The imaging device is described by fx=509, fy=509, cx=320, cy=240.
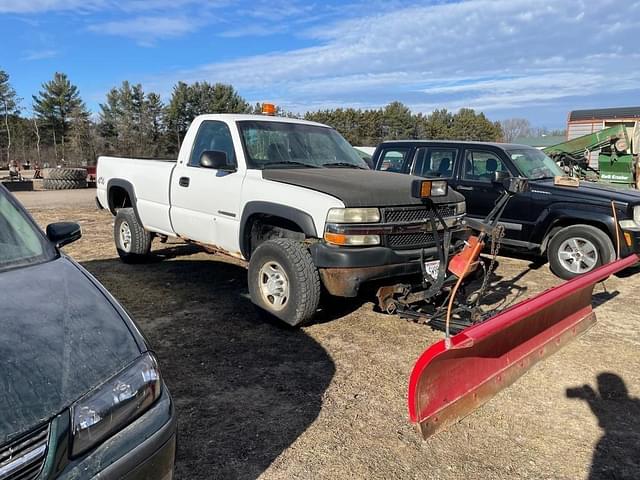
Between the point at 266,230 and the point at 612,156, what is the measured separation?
47.5ft

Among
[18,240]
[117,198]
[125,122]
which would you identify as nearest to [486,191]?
[117,198]

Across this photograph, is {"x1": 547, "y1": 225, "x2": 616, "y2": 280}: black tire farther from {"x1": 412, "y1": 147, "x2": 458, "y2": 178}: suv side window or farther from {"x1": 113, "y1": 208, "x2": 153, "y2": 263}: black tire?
{"x1": 113, "y1": 208, "x2": 153, "y2": 263}: black tire

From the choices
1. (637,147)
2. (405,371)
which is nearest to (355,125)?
(637,147)

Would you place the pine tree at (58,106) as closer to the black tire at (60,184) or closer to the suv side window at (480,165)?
the black tire at (60,184)

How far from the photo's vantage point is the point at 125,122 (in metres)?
50.8

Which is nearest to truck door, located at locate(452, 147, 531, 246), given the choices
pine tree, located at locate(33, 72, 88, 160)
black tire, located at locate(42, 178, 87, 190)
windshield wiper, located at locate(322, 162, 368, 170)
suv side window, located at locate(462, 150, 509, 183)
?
suv side window, located at locate(462, 150, 509, 183)

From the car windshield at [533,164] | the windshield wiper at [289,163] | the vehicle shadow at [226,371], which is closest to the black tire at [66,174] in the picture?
the vehicle shadow at [226,371]

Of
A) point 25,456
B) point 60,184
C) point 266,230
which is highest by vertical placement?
point 266,230

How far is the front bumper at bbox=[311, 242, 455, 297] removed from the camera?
4.16 metres

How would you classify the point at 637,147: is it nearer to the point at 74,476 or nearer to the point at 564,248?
the point at 564,248

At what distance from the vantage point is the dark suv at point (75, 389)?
167 cm

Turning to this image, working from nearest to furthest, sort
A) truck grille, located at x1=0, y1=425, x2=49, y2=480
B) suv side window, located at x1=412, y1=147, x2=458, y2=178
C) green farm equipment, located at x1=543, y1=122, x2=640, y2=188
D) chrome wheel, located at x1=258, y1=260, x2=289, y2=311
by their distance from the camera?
truck grille, located at x1=0, y1=425, x2=49, y2=480
chrome wheel, located at x1=258, y1=260, x2=289, y2=311
suv side window, located at x1=412, y1=147, x2=458, y2=178
green farm equipment, located at x1=543, y1=122, x2=640, y2=188

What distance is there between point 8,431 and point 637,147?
55.7 feet

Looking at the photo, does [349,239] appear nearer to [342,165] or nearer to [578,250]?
[342,165]
